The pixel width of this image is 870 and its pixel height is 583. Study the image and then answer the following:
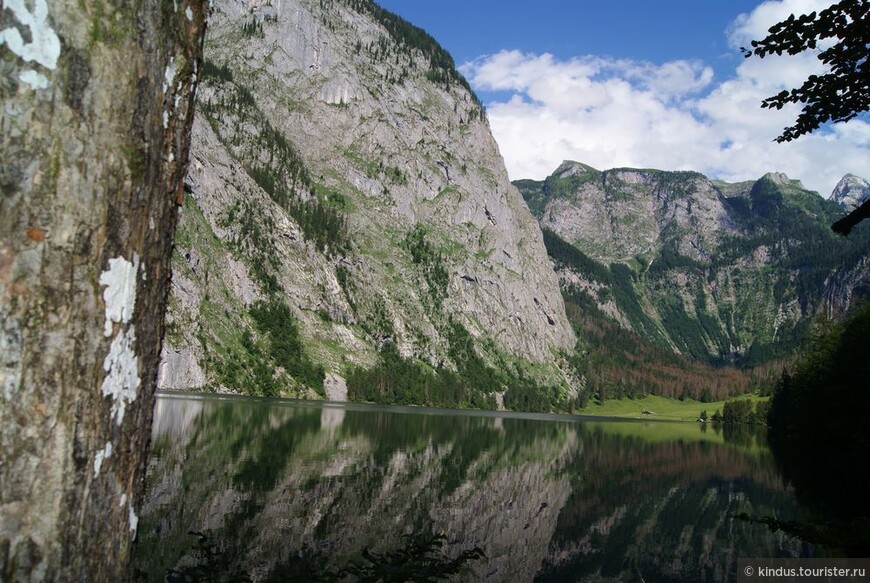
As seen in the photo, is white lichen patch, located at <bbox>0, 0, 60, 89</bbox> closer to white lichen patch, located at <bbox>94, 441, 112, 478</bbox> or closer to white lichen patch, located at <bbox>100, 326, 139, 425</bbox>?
white lichen patch, located at <bbox>100, 326, 139, 425</bbox>

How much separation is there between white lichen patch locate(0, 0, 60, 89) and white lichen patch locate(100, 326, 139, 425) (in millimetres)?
1383

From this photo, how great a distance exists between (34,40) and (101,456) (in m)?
2.18

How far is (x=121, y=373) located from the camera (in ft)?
11.7

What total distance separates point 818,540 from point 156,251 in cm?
1424

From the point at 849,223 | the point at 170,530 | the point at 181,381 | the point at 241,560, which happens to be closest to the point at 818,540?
the point at 849,223

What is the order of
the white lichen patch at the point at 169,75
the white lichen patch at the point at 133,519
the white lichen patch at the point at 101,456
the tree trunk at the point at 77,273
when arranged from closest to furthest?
the tree trunk at the point at 77,273
the white lichen patch at the point at 101,456
the white lichen patch at the point at 133,519
the white lichen patch at the point at 169,75

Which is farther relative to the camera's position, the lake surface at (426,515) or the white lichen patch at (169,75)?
the lake surface at (426,515)

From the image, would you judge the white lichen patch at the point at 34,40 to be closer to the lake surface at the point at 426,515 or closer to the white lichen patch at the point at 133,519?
the white lichen patch at the point at 133,519

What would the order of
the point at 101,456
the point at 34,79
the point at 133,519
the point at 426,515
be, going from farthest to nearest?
1. the point at 426,515
2. the point at 133,519
3. the point at 101,456
4. the point at 34,79

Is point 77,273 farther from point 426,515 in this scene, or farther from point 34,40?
point 426,515

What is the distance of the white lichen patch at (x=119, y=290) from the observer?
11.4 ft

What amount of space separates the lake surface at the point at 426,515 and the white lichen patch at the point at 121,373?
5.80 m

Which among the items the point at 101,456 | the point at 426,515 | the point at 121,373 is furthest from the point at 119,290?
the point at 426,515

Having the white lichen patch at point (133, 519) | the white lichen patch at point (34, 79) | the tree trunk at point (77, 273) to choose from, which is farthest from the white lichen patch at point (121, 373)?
the white lichen patch at point (34, 79)
